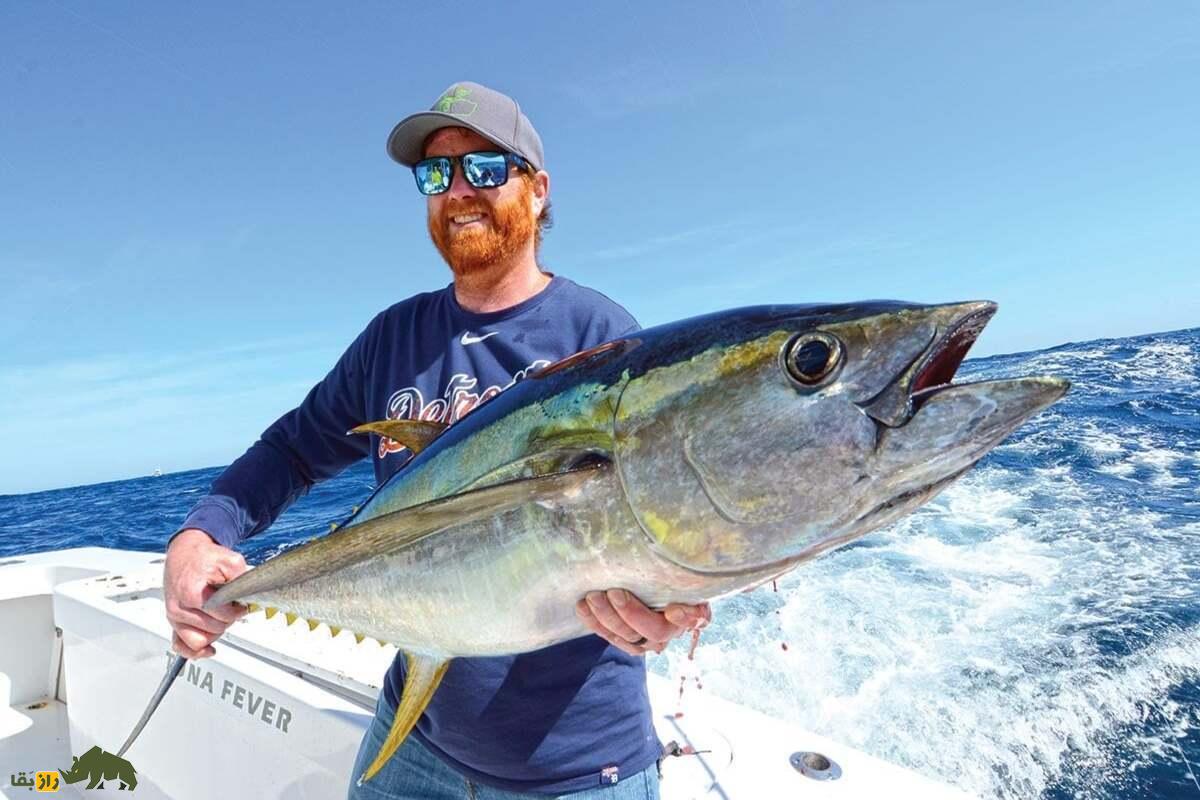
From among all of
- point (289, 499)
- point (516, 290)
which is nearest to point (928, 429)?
point (516, 290)

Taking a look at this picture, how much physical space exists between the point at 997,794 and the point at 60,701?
6286mm

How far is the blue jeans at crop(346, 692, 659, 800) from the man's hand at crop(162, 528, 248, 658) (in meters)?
0.53

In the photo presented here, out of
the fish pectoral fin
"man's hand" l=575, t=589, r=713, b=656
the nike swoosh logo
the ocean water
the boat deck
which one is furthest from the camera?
the ocean water

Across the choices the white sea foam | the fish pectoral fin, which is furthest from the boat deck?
the white sea foam

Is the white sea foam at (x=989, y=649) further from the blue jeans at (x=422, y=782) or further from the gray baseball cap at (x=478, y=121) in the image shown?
the gray baseball cap at (x=478, y=121)

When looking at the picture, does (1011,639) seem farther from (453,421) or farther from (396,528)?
(396,528)

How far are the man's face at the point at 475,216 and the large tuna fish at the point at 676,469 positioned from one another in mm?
751

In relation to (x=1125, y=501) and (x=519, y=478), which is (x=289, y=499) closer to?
(x=519, y=478)

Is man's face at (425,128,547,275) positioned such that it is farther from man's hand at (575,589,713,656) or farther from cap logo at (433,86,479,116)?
man's hand at (575,589,713,656)

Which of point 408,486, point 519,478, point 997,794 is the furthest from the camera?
point 997,794

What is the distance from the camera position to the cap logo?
7.05 ft

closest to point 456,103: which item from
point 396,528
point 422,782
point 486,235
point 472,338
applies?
point 486,235

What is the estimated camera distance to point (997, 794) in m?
3.61

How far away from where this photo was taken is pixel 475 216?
2150 mm
